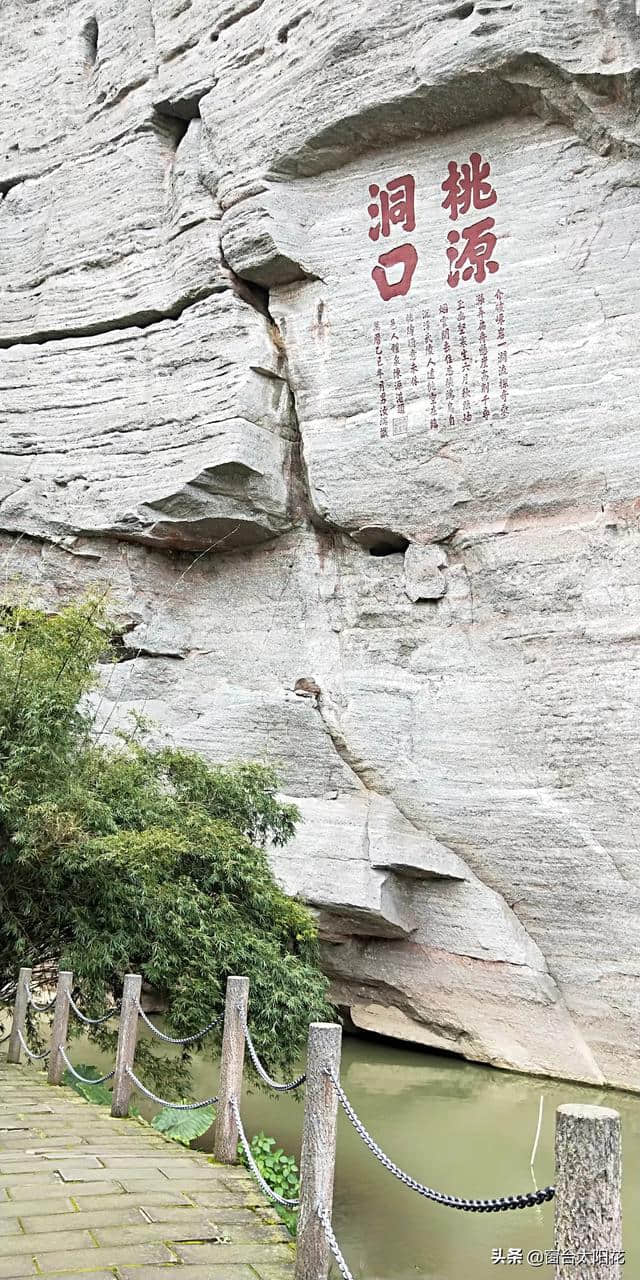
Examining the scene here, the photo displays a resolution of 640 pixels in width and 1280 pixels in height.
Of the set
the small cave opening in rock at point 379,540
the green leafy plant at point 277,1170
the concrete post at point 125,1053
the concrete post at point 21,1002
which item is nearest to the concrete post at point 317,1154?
the concrete post at point 125,1053

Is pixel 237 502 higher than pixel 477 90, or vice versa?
pixel 477 90

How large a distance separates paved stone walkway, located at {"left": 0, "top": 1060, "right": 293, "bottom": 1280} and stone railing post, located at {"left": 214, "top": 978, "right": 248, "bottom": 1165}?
70 millimetres

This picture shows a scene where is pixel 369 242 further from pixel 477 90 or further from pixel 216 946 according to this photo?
pixel 216 946

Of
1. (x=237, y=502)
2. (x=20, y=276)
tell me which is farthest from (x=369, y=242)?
(x=20, y=276)

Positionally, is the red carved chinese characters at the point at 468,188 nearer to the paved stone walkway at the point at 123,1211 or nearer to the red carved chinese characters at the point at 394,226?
the red carved chinese characters at the point at 394,226

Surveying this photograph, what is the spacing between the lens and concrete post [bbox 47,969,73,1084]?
16.7ft

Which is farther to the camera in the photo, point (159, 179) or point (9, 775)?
point (159, 179)

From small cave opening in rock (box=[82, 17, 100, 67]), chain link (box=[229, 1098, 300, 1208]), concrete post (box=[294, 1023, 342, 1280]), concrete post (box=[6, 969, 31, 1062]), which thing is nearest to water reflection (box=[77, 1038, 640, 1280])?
concrete post (box=[6, 969, 31, 1062])

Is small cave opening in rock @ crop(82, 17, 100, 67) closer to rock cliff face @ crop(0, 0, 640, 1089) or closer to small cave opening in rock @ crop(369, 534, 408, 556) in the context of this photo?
rock cliff face @ crop(0, 0, 640, 1089)

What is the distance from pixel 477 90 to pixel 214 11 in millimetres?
3877

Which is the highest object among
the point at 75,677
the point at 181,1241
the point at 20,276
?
the point at 20,276

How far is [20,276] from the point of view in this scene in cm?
1187

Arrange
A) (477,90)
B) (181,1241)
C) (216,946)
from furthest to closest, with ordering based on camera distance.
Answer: (477,90) < (216,946) < (181,1241)

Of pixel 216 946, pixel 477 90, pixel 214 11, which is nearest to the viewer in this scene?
pixel 216 946
